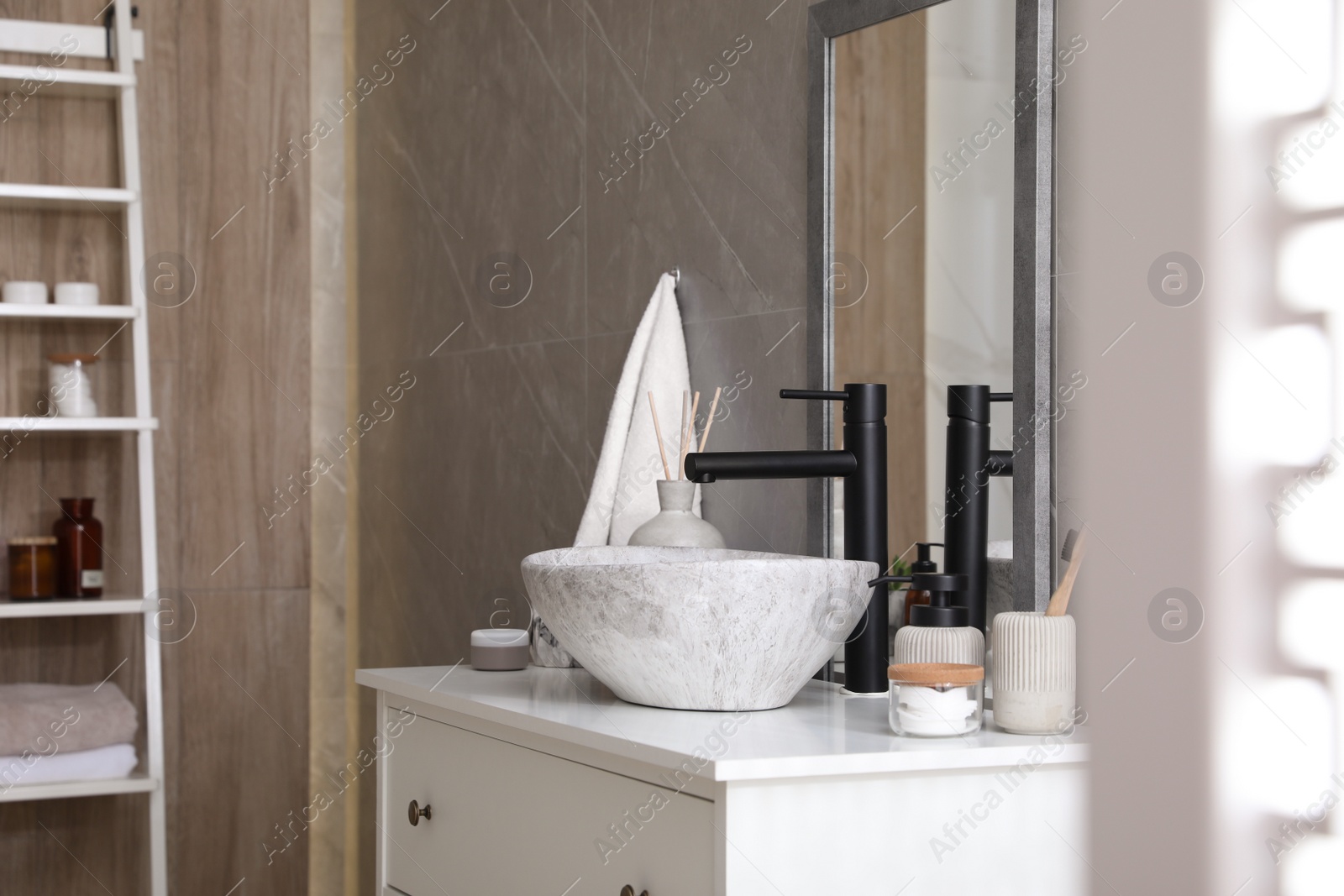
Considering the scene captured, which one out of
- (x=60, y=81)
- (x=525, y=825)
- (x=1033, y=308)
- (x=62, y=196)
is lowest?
(x=525, y=825)

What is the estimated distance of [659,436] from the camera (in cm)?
136

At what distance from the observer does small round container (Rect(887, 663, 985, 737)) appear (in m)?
0.89

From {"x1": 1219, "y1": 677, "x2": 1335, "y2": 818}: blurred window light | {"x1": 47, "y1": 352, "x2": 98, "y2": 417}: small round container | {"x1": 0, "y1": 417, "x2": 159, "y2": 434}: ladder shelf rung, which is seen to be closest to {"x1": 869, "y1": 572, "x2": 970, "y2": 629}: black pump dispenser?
{"x1": 1219, "y1": 677, "x2": 1335, "y2": 818}: blurred window light

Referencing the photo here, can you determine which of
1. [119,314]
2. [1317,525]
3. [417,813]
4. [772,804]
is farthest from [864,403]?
[119,314]

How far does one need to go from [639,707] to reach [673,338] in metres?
0.56

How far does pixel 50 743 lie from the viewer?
1.91 metres

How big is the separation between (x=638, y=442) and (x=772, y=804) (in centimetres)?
64

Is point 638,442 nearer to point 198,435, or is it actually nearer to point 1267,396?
point 1267,396

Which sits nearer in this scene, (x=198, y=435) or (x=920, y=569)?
(x=920, y=569)

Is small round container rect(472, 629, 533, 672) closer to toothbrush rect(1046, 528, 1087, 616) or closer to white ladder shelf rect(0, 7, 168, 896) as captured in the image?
toothbrush rect(1046, 528, 1087, 616)

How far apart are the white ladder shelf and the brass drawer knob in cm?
92

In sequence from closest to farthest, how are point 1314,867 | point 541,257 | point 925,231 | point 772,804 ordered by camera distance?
point 1314,867 → point 772,804 → point 925,231 → point 541,257

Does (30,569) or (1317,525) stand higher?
(1317,525)

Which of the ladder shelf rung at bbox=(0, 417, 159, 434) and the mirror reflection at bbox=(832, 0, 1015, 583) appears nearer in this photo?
the mirror reflection at bbox=(832, 0, 1015, 583)
